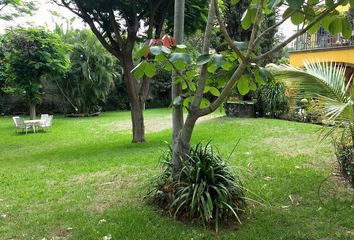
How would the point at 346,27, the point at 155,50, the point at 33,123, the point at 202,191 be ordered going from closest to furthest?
the point at 155,50
the point at 346,27
the point at 202,191
the point at 33,123

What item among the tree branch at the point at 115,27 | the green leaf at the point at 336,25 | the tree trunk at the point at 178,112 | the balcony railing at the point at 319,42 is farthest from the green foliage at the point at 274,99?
the green leaf at the point at 336,25

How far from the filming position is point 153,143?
923 centimetres

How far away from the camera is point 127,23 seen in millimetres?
9008

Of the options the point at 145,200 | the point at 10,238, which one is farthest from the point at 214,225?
the point at 10,238

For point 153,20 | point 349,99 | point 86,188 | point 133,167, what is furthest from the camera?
point 153,20

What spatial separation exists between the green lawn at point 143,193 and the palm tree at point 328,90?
0.94 meters

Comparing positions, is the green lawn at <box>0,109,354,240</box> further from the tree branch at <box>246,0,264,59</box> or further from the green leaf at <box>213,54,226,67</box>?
the tree branch at <box>246,0,264,59</box>

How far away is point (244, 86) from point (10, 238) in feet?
9.09

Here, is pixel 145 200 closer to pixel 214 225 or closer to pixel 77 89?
pixel 214 225

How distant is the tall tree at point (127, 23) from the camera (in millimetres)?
8359

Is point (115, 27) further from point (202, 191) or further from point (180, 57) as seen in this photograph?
point (180, 57)

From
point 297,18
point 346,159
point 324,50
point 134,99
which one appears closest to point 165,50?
point 297,18

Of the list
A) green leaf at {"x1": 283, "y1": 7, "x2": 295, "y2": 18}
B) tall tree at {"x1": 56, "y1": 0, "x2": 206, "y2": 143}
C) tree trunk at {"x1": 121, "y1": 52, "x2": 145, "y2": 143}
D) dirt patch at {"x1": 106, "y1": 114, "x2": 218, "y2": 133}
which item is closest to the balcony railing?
dirt patch at {"x1": 106, "y1": 114, "x2": 218, "y2": 133}

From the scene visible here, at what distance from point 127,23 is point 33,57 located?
254 inches
